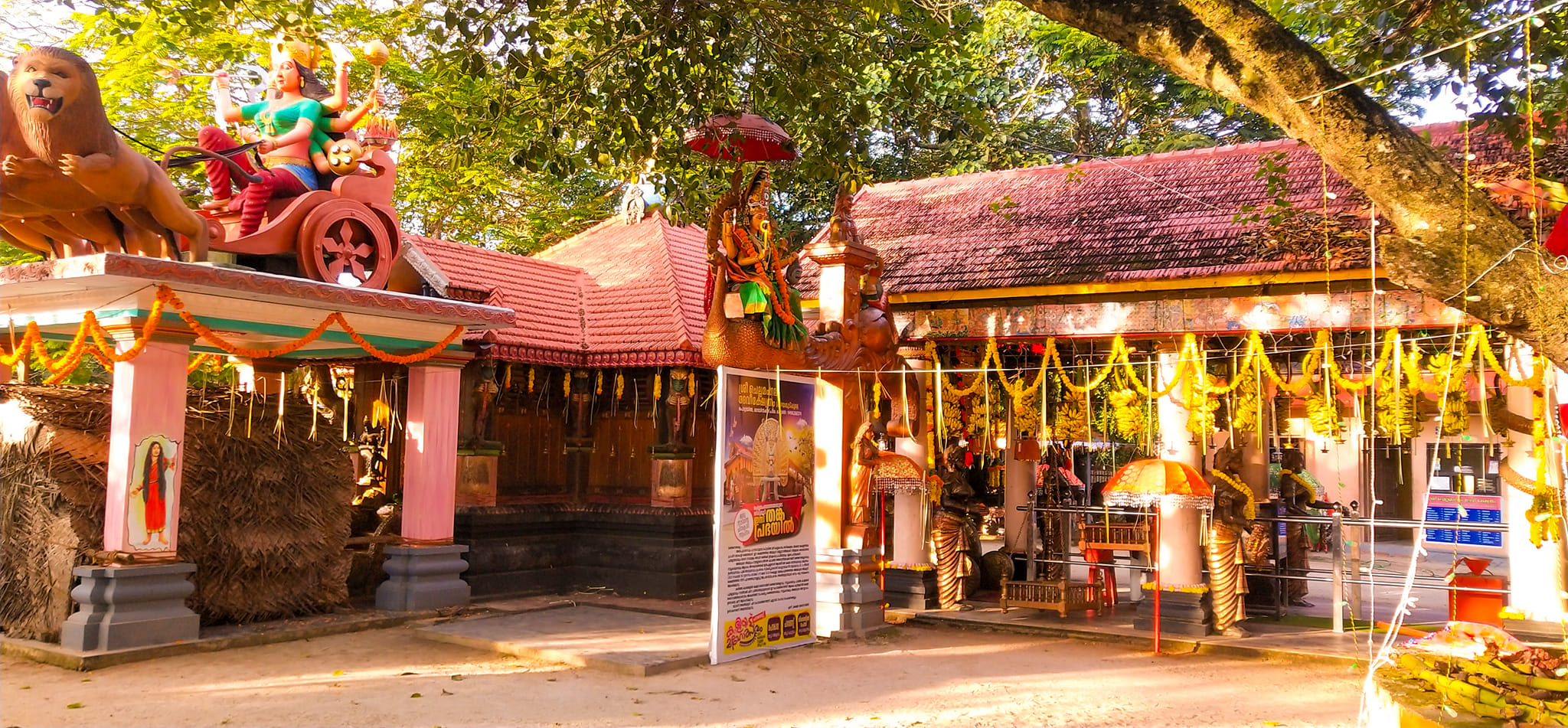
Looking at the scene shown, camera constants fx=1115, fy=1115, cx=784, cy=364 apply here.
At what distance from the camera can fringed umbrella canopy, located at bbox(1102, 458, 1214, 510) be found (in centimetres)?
985

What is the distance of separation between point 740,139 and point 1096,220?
14.8 ft

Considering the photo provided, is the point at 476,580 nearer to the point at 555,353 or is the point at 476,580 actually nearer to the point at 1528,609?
the point at 555,353

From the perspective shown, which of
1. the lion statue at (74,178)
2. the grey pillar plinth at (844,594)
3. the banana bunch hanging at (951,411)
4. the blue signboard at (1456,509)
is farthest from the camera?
the blue signboard at (1456,509)

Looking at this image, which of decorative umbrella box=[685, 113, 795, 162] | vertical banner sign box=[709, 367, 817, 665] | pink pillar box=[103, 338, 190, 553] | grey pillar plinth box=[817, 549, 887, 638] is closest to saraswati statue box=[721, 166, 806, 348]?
decorative umbrella box=[685, 113, 795, 162]

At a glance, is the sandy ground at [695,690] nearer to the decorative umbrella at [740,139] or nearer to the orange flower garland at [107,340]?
the orange flower garland at [107,340]

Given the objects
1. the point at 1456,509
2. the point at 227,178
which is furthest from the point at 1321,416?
the point at 227,178

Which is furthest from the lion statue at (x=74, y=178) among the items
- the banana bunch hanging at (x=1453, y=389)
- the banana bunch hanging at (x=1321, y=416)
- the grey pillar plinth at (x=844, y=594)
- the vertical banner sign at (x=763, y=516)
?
the banana bunch hanging at (x=1453, y=389)

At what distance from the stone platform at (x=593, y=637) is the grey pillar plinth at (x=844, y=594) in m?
1.20

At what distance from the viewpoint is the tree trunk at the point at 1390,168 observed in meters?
4.76

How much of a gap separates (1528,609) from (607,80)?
363 inches

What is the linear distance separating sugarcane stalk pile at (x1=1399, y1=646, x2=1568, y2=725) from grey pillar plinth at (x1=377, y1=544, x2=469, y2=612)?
919 centimetres

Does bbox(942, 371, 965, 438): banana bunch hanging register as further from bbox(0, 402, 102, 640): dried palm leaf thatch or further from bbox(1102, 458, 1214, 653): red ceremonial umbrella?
bbox(0, 402, 102, 640): dried palm leaf thatch

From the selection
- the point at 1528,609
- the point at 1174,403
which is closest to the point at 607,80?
the point at 1174,403

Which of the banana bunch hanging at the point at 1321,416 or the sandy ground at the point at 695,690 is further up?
the banana bunch hanging at the point at 1321,416
